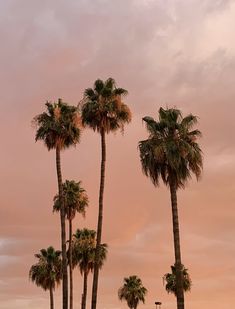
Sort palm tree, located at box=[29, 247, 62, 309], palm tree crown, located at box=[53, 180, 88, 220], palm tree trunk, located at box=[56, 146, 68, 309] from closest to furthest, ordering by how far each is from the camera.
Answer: palm tree trunk, located at box=[56, 146, 68, 309], palm tree crown, located at box=[53, 180, 88, 220], palm tree, located at box=[29, 247, 62, 309]

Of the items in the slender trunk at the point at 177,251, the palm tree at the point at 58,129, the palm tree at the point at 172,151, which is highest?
the palm tree at the point at 58,129

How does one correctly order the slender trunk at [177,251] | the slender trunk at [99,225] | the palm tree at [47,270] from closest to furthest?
1. the slender trunk at [177,251]
2. the slender trunk at [99,225]
3. the palm tree at [47,270]

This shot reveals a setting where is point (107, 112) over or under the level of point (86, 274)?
over

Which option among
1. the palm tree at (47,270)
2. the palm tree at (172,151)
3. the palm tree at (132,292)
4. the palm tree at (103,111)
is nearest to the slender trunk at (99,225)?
the palm tree at (103,111)

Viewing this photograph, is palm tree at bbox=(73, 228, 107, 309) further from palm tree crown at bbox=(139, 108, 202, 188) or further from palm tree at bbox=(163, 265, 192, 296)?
palm tree crown at bbox=(139, 108, 202, 188)

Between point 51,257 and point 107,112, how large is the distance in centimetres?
4796

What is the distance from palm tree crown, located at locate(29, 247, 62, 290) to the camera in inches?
3570

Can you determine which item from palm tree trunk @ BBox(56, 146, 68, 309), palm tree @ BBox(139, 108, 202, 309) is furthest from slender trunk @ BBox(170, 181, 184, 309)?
palm tree trunk @ BBox(56, 146, 68, 309)

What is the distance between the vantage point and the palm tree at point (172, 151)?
40.2 meters

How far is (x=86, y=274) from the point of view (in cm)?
8200

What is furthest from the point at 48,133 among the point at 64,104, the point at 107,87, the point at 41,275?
the point at 41,275

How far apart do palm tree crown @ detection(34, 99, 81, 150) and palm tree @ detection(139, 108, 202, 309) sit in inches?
515

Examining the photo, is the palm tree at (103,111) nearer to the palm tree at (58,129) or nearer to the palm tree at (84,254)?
the palm tree at (58,129)

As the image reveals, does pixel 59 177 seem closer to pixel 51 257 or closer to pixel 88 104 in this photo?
pixel 88 104
